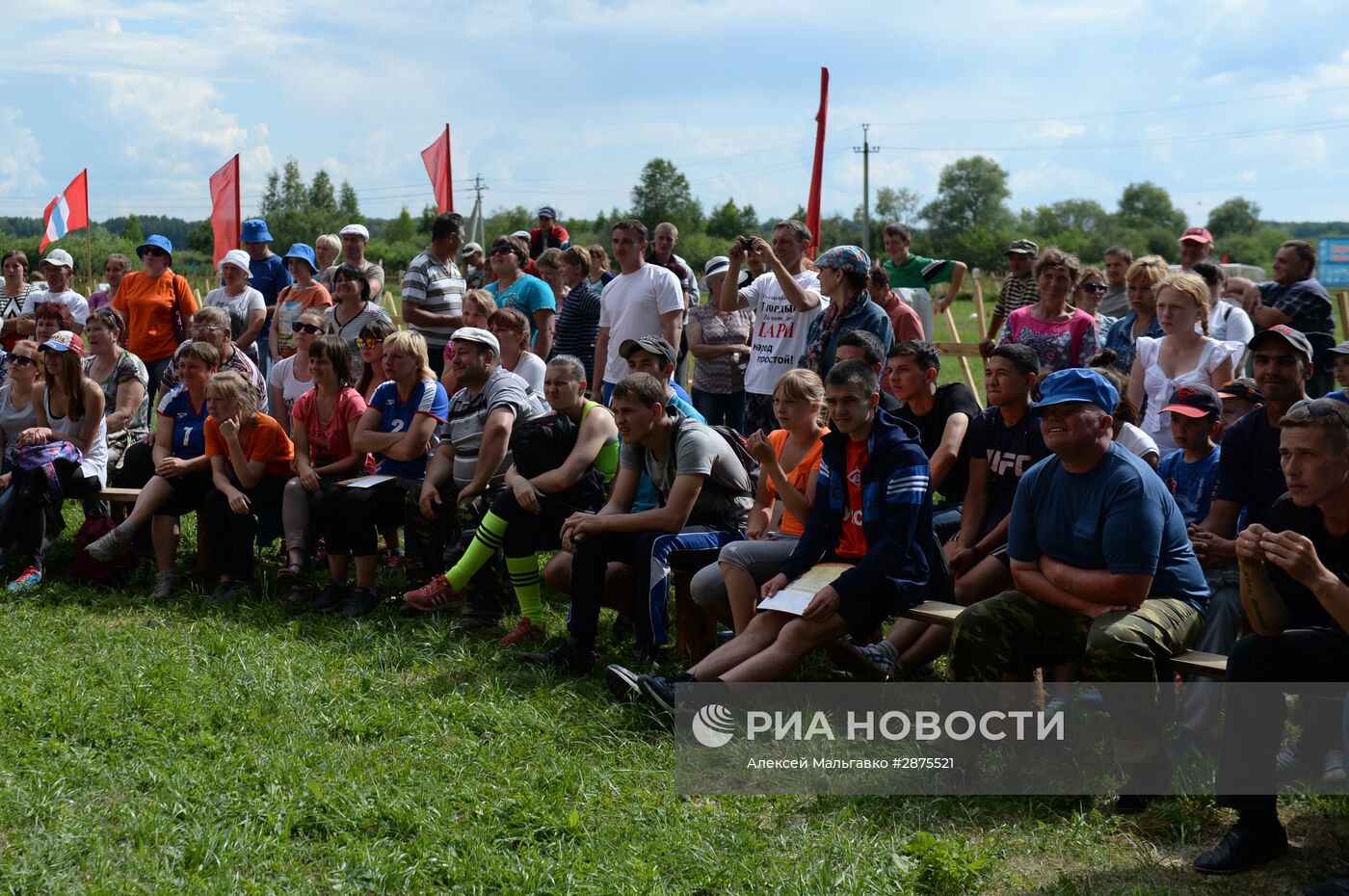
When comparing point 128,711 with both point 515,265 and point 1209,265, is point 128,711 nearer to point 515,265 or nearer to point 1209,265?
point 515,265

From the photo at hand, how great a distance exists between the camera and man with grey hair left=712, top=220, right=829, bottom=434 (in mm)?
7195

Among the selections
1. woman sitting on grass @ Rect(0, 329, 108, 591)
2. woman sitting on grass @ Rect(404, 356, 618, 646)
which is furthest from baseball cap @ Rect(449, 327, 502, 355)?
woman sitting on grass @ Rect(0, 329, 108, 591)

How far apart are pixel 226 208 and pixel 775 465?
1115 centimetres

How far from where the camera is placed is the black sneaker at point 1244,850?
3561 mm

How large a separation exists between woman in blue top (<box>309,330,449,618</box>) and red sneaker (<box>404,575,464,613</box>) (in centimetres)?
34

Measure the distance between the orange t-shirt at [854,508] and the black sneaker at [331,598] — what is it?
3.06 meters

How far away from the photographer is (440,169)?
16609 mm

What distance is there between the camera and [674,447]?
5695 mm

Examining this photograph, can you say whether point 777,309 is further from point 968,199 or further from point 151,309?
point 968,199

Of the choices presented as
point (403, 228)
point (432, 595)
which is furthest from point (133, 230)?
point (432, 595)

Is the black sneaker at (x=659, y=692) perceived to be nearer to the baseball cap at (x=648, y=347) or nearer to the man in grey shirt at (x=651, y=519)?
the man in grey shirt at (x=651, y=519)

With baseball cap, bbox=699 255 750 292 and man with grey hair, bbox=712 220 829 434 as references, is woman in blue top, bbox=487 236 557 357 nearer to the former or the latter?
baseball cap, bbox=699 255 750 292

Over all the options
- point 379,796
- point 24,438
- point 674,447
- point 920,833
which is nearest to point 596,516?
point 674,447

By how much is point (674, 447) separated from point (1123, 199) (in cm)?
11917
